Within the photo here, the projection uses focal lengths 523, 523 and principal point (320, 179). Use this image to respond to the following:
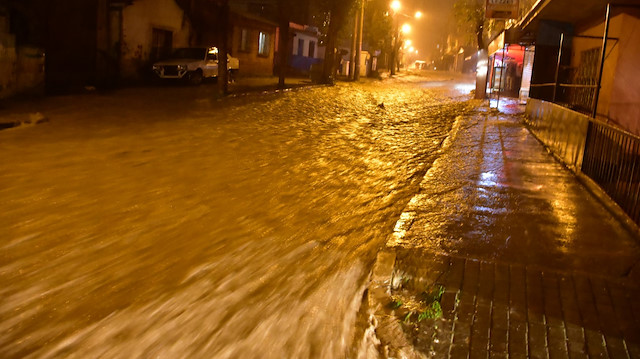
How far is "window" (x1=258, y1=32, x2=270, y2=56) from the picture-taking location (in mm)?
33241

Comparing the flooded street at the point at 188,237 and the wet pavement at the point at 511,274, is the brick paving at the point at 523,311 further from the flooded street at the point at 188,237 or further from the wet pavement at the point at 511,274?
the flooded street at the point at 188,237

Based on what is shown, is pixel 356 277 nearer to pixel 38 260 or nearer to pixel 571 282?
pixel 571 282

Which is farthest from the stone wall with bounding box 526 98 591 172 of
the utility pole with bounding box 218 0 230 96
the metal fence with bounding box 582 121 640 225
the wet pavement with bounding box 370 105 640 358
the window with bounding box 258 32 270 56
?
the window with bounding box 258 32 270 56

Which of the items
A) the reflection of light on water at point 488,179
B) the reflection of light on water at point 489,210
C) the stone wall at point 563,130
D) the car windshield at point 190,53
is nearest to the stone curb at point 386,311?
the reflection of light on water at point 489,210

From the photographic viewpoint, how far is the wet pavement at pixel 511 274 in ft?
11.9

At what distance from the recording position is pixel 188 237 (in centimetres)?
514

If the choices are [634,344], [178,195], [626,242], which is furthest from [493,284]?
[178,195]

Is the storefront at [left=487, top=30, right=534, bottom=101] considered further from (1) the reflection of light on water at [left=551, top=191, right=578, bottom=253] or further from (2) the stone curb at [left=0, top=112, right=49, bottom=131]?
(2) the stone curb at [left=0, top=112, right=49, bottom=131]

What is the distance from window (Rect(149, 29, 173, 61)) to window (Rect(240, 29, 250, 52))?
7.16 metres

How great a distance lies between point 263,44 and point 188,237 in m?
30.3

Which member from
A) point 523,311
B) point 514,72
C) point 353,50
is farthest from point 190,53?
point 523,311

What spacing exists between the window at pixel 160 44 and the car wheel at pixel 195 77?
229 centimetres

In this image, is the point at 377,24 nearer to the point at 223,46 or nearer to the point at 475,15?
the point at 475,15

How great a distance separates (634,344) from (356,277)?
6.83ft
